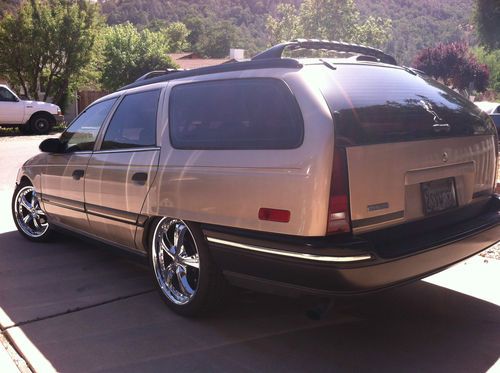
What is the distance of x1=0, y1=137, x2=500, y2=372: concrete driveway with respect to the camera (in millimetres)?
3312

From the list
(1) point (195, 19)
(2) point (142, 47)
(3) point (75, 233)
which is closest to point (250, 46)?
(1) point (195, 19)

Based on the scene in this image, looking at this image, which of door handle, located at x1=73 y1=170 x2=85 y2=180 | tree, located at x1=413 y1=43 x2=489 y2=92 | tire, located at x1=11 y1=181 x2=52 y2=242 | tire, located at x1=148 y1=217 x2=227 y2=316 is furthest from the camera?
tree, located at x1=413 y1=43 x2=489 y2=92

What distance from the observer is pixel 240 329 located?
3779mm

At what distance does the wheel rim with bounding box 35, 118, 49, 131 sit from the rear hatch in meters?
18.8

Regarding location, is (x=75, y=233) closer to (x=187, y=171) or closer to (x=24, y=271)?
(x=24, y=271)

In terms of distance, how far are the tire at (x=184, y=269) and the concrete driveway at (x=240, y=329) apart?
146mm

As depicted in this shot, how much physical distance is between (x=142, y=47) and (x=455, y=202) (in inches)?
1197

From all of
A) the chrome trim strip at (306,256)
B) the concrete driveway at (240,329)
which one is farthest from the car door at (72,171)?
the chrome trim strip at (306,256)

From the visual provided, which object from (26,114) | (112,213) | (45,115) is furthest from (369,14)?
(112,213)

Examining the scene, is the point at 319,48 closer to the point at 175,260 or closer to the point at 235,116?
the point at 235,116

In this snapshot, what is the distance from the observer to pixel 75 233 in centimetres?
512

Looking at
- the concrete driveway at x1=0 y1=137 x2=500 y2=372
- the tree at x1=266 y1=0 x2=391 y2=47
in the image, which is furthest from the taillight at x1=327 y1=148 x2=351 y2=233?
the tree at x1=266 y1=0 x2=391 y2=47

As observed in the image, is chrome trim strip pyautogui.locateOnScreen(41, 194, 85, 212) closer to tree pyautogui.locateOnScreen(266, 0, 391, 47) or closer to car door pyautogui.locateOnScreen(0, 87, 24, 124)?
car door pyautogui.locateOnScreen(0, 87, 24, 124)

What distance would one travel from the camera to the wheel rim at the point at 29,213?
5906mm
